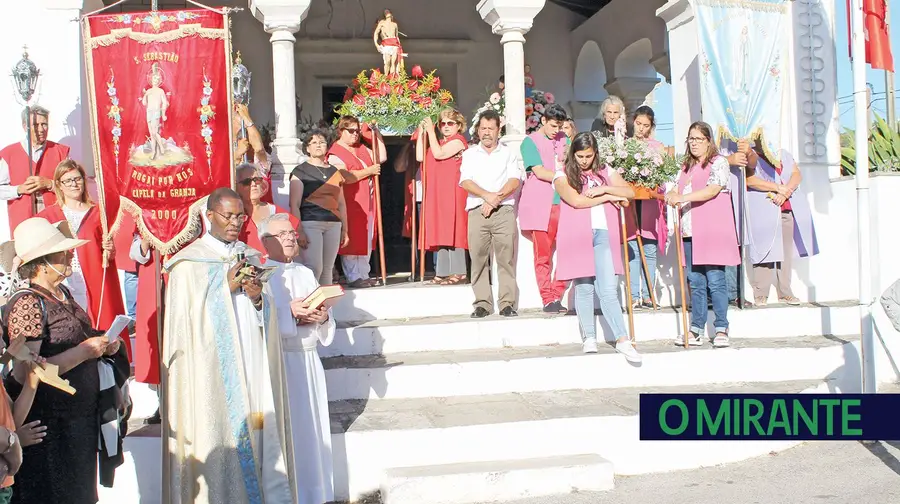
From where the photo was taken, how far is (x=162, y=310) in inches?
194

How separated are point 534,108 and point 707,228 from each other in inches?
117

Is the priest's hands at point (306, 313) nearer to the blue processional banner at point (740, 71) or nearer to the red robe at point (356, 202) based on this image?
the red robe at point (356, 202)

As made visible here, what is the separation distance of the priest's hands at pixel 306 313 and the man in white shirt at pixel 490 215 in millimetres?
2623

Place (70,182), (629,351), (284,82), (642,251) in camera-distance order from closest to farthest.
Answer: (70,182) < (629,351) < (642,251) < (284,82)

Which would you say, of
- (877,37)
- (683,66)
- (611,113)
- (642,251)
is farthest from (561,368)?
(683,66)

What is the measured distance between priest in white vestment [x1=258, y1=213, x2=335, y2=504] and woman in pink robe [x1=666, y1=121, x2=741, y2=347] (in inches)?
128

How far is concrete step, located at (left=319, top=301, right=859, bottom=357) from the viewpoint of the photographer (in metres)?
6.82

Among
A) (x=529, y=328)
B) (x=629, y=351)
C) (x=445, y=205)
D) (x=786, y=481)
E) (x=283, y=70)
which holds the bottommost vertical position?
(x=786, y=481)

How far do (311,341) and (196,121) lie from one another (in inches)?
70.4

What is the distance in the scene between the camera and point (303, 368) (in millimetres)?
4887

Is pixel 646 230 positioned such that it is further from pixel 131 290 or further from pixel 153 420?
pixel 153 420

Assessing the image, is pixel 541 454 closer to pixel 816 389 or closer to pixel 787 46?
pixel 816 389

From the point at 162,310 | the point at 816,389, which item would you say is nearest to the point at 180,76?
the point at 162,310

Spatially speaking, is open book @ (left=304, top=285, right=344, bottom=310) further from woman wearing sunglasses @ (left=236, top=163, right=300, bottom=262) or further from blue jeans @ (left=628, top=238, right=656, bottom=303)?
blue jeans @ (left=628, top=238, right=656, bottom=303)
